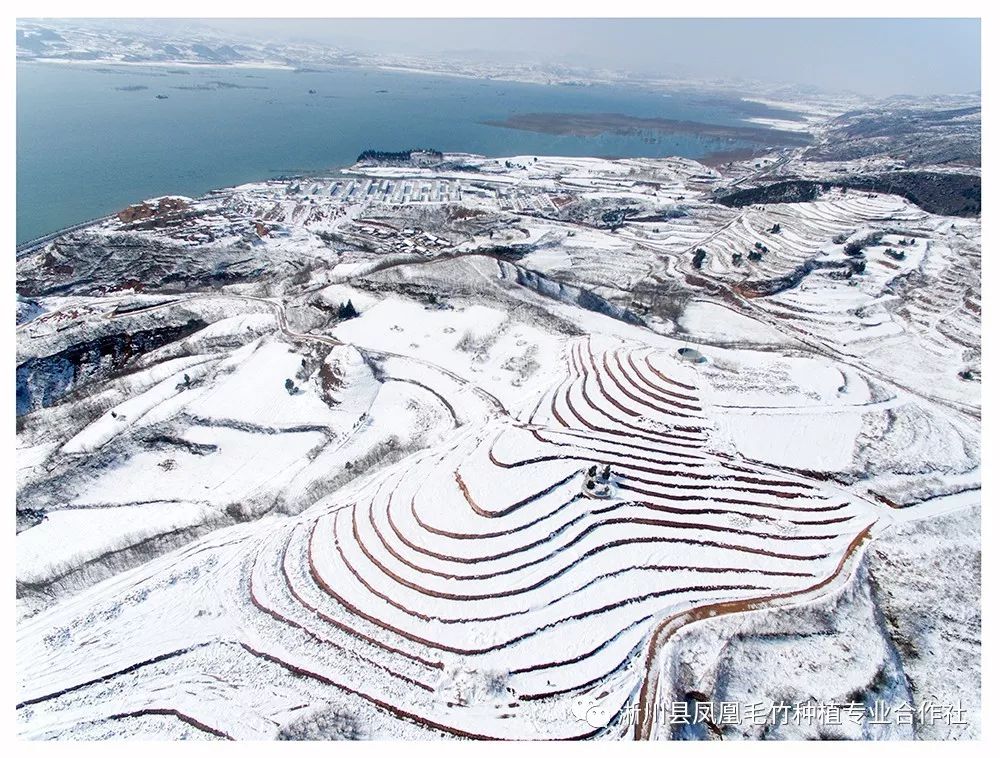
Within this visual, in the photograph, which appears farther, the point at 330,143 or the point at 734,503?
the point at 330,143

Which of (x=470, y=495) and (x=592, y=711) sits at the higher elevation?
(x=470, y=495)

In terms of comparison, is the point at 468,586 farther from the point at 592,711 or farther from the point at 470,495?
the point at 592,711

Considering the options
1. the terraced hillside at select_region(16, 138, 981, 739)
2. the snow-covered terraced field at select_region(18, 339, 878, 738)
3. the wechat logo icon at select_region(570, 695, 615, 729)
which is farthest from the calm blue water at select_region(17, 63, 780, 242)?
the wechat logo icon at select_region(570, 695, 615, 729)

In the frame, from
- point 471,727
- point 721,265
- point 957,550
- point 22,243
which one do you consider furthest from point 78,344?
point 721,265

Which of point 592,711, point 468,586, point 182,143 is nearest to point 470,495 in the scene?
point 468,586

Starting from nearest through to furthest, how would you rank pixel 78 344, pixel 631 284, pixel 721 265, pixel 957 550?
1. pixel 957 550
2. pixel 78 344
3. pixel 631 284
4. pixel 721 265

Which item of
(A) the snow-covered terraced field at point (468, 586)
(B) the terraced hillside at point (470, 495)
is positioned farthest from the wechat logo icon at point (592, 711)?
(A) the snow-covered terraced field at point (468, 586)

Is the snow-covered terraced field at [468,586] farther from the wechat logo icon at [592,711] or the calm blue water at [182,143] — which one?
the calm blue water at [182,143]

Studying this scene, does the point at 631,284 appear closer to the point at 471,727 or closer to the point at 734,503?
the point at 734,503

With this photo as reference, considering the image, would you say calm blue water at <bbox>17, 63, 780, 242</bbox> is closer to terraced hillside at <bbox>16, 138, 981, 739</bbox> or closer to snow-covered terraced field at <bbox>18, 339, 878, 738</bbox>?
terraced hillside at <bbox>16, 138, 981, 739</bbox>

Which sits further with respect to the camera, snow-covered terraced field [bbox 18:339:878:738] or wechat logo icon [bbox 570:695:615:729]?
snow-covered terraced field [bbox 18:339:878:738]

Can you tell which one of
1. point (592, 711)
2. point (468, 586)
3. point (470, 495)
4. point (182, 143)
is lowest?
point (592, 711)
